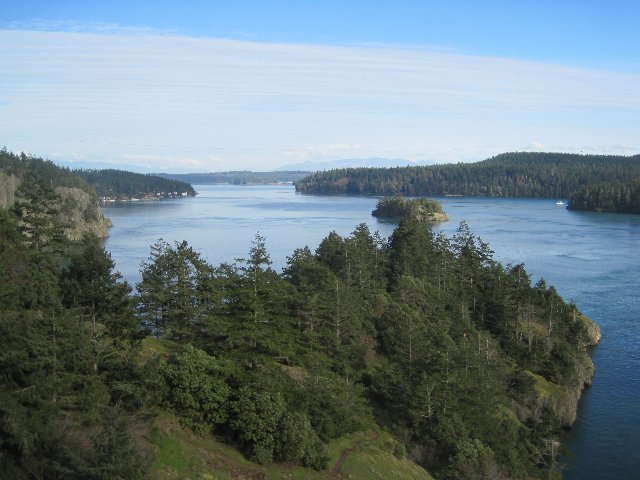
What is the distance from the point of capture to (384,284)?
120 feet

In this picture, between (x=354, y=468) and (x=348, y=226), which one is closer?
(x=354, y=468)

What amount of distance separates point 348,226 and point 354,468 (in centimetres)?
7564

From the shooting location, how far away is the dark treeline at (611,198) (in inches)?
4744

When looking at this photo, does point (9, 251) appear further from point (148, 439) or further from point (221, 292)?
point (148, 439)

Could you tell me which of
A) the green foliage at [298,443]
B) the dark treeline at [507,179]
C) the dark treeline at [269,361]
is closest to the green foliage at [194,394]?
the dark treeline at [269,361]

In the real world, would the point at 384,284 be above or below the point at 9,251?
below

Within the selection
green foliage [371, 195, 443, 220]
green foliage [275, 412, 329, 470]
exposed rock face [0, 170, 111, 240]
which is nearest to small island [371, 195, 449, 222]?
green foliage [371, 195, 443, 220]

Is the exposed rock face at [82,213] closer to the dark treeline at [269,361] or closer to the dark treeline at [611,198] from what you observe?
the dark treeline at [269,361]

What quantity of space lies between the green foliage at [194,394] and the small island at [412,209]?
86.0 meters

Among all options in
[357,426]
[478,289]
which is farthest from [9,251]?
[478,289]

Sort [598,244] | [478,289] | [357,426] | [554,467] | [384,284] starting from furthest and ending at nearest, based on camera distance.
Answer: [598,244], [478,289], [384,284], [554,467], [357,426]

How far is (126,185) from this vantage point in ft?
589

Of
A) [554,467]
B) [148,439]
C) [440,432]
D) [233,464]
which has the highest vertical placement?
[148,439]

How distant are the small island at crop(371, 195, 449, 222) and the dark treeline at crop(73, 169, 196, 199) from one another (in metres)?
80.4
